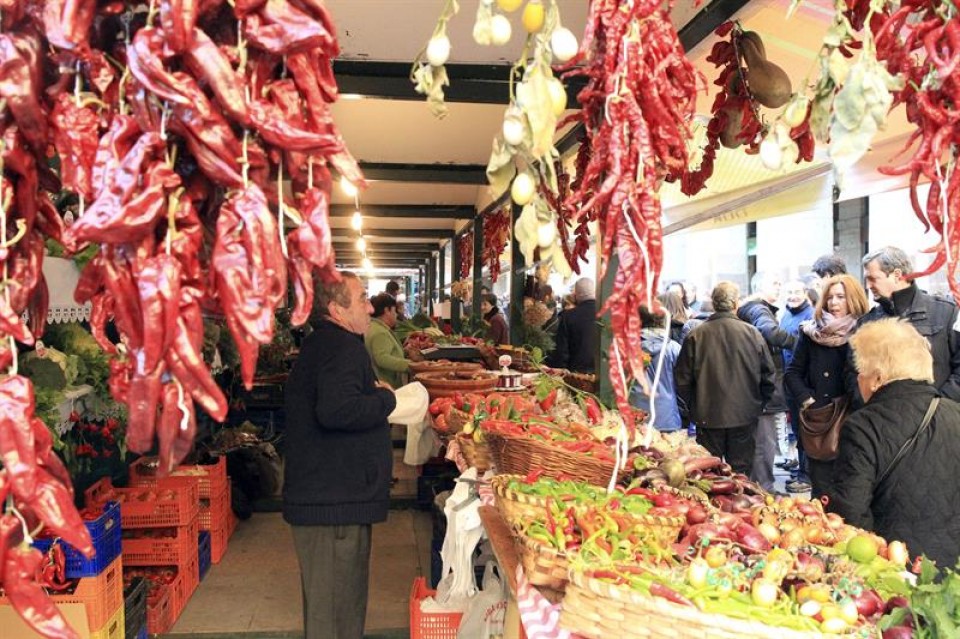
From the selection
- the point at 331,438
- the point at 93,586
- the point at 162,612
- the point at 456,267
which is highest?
the point at 456,267

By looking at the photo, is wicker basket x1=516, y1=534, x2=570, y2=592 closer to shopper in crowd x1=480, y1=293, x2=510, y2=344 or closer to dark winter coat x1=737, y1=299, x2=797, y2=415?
dark winter coat x1=737, y1=299, x2=797, y2=415

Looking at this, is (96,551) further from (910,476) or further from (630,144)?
(910,476)

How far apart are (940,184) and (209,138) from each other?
1.34m

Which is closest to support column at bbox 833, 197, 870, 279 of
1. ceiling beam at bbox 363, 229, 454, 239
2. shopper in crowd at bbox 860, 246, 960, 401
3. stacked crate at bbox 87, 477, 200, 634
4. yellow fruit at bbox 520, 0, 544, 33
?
shopper in crowd at bbox 860, 246, 960, 401

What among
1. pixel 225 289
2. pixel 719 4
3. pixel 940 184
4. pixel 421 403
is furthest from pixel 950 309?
pixel 225 289

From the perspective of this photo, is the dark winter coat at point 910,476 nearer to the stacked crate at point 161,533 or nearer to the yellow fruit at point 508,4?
the yellow fruit at point 508,4

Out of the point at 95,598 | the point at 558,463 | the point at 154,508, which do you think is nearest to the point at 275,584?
the point at 154,508

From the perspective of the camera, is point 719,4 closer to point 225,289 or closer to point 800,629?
point 800,629

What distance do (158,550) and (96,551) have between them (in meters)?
1.36

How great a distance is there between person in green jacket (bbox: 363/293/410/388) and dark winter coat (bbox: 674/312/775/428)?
2.27m

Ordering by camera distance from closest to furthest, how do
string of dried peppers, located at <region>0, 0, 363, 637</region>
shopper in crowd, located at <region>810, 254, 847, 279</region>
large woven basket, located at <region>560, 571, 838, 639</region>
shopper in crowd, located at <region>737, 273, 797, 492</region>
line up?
string of dried peppers, located at <region>0, 0, 363, 637</region>, large woven basket, located at <region>560, 571, 838, 639</region>, shopper in crowd, located at <region>810, 254, 847, 279</region>, shopper in crowd, located at <region>737, 273, 797, 492</region>

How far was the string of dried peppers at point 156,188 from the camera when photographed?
1123 mm

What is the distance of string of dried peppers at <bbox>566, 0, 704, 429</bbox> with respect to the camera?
5.20 ft

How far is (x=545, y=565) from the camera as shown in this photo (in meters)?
2.23
